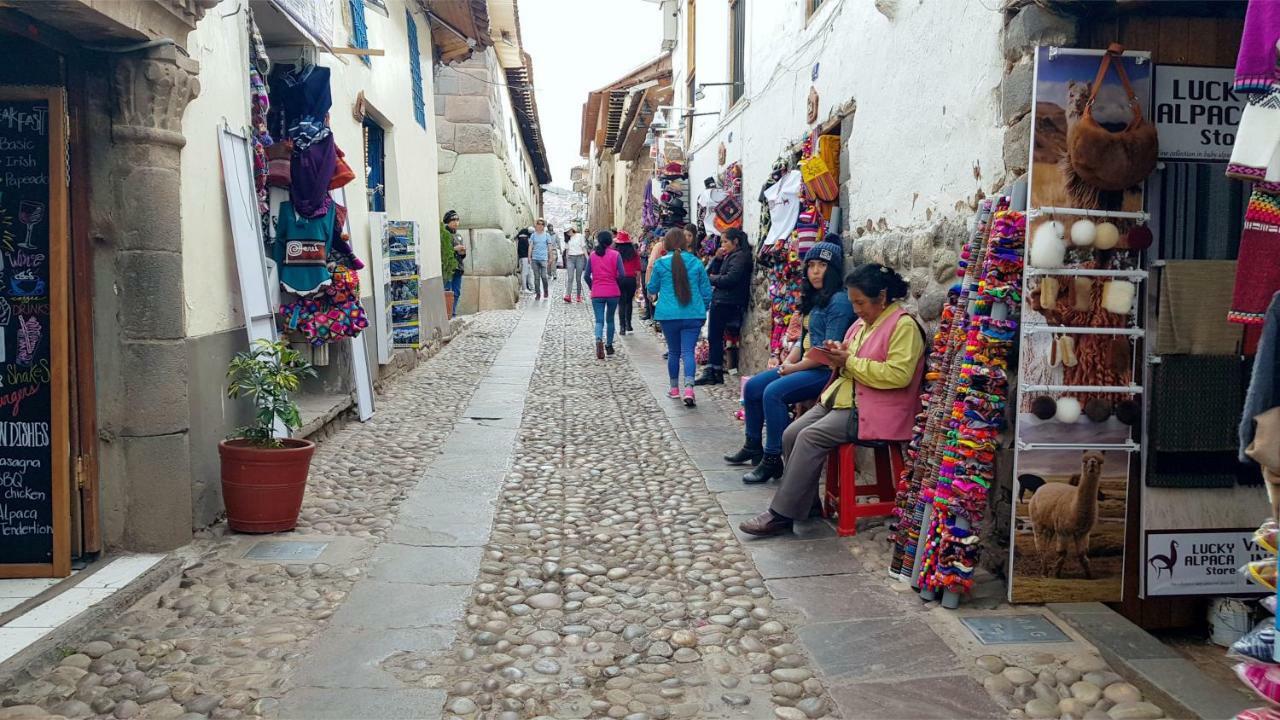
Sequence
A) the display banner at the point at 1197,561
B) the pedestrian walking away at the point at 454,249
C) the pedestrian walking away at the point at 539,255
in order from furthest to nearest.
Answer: the pedestrian walking away at the point at 539,255 → the pedestrian walking away at the point at 454,249 → the display banner at the point at 1197,561

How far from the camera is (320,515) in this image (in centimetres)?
500

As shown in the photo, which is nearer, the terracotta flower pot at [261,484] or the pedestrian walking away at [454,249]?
the terracotta flower pot at [261,484]

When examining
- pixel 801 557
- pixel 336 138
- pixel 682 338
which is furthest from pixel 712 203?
pixel 801 557

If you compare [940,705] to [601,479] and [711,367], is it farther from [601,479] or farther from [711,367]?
[711,367]

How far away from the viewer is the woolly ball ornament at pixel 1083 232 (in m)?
3.48

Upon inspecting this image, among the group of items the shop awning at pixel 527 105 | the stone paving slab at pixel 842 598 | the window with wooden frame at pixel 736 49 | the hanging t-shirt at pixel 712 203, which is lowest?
the stone paving slab at pixel 842 598

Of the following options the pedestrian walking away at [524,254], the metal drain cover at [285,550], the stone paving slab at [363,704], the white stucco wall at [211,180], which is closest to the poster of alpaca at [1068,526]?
the stone paving slab at [363,704]

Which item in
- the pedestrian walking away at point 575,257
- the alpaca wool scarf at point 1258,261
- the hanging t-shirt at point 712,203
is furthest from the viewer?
the pedestrian walking away at point 575,257

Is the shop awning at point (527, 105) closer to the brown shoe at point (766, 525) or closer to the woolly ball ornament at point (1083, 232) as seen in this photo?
the brown shoe at point (766, 525)

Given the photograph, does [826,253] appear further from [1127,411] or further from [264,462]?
[264,462]

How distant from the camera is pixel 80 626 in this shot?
133 inches

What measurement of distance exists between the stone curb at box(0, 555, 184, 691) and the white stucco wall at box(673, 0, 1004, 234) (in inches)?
153

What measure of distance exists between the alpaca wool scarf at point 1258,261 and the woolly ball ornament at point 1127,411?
916 millimetres

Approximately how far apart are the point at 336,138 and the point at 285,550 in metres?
4.23
